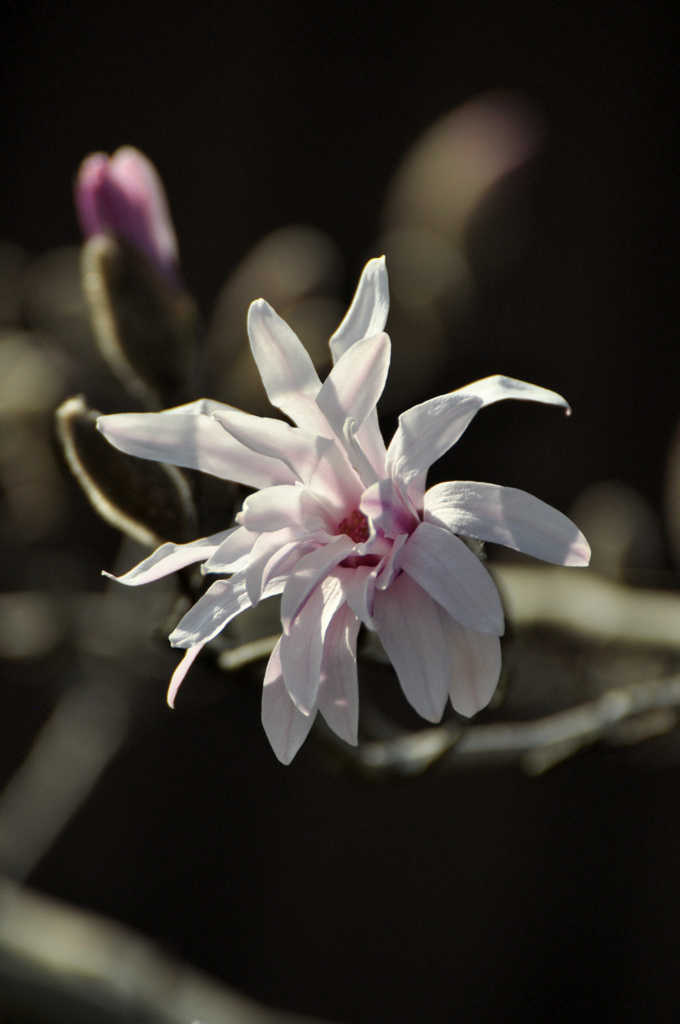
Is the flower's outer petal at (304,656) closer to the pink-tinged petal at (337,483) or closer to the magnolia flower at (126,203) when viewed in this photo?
the pink-tinged petal at (337,483)

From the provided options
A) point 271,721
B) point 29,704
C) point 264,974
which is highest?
point 271,721

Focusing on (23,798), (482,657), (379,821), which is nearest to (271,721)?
(482,657)

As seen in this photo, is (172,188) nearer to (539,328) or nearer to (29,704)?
(539,328)

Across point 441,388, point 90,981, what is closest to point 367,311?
point 90,981

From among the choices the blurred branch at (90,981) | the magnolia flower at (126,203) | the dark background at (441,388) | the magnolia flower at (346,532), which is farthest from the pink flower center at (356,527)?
the dark background at (441,388)

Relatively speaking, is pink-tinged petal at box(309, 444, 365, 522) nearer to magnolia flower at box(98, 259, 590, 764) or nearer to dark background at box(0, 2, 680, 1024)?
magnolia flower at box(98, 259, 590, 764)

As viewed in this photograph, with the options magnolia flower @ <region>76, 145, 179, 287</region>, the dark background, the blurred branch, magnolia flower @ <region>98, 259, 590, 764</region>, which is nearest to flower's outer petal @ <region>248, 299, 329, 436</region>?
magnolia flower @ <region>98, 259, 590, 764</region>

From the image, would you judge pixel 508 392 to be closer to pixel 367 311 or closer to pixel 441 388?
pixel 367 311
